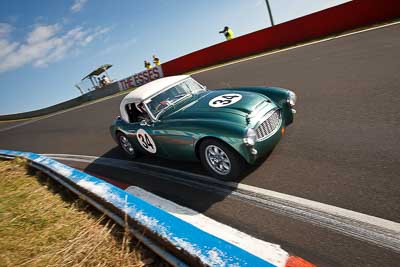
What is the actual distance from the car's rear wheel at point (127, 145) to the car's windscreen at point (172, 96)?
4.00 ft

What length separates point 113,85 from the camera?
24.9 m

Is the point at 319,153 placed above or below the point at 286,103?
below

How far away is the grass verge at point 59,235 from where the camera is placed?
2.35 metres

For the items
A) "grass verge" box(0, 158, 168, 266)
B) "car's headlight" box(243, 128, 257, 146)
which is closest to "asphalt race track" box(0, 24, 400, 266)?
"car's headlight" box(243, 128, 257, 146)

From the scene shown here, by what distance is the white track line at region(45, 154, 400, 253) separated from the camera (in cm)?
246

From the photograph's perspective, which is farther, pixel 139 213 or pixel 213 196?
pixel 213 196

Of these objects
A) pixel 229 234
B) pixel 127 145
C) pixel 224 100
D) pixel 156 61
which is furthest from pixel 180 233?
pixel 156 61

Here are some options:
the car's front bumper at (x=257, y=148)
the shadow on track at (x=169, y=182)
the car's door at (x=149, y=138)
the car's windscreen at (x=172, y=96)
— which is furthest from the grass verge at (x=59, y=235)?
the car's windscreen at (x=172, y=96)

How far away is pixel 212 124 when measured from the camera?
386 cm

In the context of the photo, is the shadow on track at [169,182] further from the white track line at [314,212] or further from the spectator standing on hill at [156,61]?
the spectator standing on hill at [156,61]

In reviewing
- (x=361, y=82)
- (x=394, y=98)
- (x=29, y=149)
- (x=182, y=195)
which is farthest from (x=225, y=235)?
(x=29, y=149)

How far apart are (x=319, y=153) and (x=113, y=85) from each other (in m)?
23.3

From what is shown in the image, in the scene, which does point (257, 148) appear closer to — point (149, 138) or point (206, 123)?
point (206, 123)

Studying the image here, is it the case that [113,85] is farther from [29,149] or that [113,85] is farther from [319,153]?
[319,153]
